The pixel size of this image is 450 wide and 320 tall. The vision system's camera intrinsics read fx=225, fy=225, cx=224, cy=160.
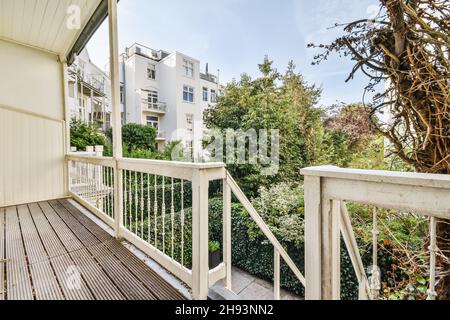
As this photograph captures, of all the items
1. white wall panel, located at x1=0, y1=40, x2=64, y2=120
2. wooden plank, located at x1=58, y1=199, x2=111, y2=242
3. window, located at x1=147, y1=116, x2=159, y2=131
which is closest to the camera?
wooden plank, located at x1=58, y1=199, x2=111, y2=242

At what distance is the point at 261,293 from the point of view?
434cm

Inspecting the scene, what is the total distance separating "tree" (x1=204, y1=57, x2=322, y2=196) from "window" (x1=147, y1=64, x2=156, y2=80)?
25.2 feet

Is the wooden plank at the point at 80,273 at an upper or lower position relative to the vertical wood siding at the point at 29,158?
lower

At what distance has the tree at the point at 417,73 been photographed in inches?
36.0

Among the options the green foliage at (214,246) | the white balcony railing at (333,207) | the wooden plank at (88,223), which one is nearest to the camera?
the white balcony railing at (333,207)

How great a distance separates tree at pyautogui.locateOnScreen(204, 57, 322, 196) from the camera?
7.02m

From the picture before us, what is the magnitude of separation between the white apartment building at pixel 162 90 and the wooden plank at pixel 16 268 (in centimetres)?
1074

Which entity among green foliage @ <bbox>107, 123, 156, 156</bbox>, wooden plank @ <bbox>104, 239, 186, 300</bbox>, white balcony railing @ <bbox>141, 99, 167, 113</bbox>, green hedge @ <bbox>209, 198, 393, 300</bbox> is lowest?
green hedge @ <bbox>209, 198, 393, 300</bbox>

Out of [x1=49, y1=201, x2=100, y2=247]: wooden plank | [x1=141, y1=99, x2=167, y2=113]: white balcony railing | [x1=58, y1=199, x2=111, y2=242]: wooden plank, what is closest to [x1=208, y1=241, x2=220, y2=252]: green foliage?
[x1=58, y1=199, x2=111, y2=242]: wooden plank

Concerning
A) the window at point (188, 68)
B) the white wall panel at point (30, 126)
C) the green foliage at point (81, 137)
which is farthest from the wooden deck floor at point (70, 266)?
the window at point (188, 68)

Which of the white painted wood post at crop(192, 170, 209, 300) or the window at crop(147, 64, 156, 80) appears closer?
the white painted wood post at crop(192, 170, 209, 300)

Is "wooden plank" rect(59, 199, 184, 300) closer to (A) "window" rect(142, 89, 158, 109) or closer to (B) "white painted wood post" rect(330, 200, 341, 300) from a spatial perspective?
(B) "white painted wood post" rect(330, 200, 341, 300)

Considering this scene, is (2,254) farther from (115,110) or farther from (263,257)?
(263,257)

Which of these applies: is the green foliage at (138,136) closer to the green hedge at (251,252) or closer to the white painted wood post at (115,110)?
the green hedge at (251,252)
